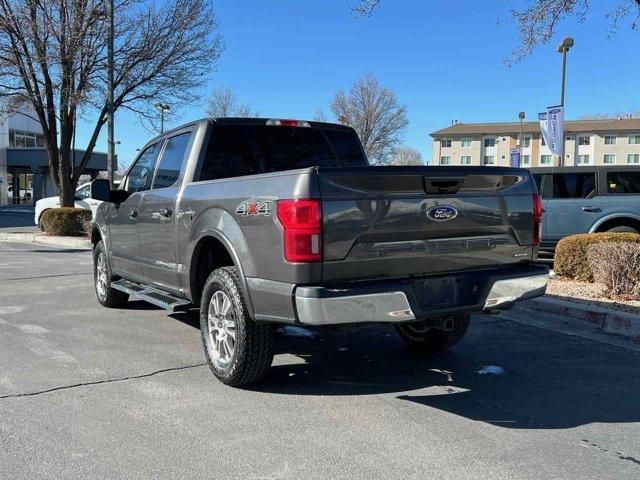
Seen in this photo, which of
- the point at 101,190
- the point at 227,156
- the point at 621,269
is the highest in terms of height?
the point at 227,156

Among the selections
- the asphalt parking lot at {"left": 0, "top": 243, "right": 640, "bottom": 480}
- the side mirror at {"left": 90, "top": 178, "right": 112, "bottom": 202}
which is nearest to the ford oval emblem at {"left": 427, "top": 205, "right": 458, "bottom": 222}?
the asphalt parking lot at {"left": 0, "top": 243, "right": 640, "bottom": 480}

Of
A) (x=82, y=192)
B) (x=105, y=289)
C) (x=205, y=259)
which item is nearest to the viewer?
(x=205, y=259)

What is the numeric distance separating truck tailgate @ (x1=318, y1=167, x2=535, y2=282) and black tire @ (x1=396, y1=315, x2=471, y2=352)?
105 centimetres

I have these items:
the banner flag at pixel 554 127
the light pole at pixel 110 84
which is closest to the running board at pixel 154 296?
the light pole at pixel 110 84

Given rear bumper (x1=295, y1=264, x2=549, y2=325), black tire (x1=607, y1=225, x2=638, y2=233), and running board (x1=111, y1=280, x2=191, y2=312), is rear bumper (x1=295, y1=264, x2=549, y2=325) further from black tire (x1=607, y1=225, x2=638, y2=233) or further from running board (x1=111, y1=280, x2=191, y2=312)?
black tire (x1=607, y1=225, x2=638, y2=233)

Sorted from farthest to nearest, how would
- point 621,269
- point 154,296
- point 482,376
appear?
1. point 621,269
2. point 154,296
3. point 482,376

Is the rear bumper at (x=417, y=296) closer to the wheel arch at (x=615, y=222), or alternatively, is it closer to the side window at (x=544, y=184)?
the wheel arch at (x=615, y=222)

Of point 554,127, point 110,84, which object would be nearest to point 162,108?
point 110,84

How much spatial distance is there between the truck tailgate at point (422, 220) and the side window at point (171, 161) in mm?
2257

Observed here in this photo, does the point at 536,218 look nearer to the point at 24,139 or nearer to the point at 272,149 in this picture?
the point at 272,149

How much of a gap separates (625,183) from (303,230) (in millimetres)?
9568

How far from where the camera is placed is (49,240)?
16359mm

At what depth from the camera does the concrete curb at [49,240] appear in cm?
1548

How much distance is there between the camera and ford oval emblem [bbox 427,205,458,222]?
13.0ft
